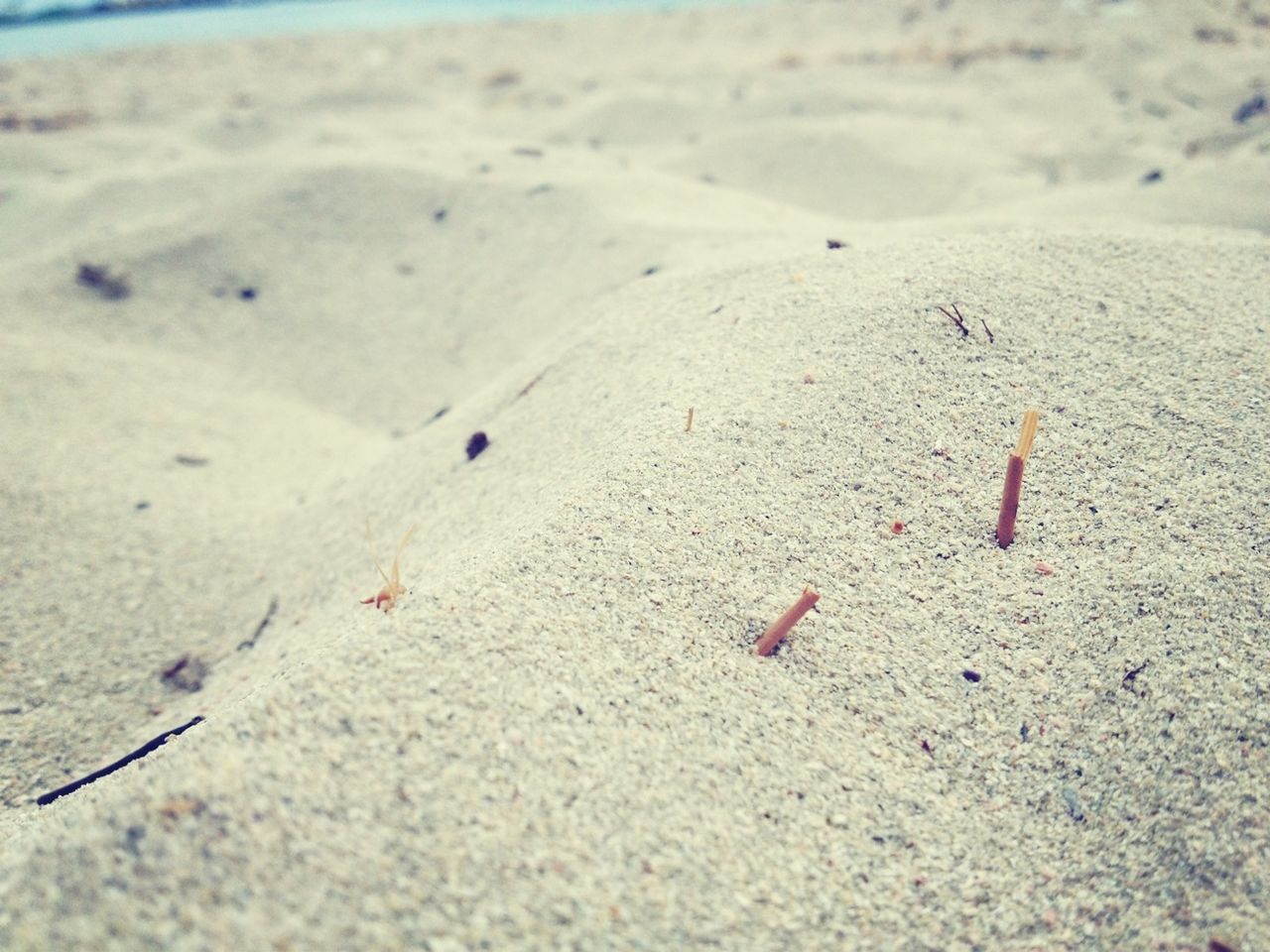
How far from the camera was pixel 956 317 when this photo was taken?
1792mm

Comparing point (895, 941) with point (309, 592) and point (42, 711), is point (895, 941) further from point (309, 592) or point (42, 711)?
point (42, 711)

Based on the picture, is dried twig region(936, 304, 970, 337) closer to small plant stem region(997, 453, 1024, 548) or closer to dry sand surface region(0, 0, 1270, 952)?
dry sand surface region(0, 0, 1270, 952)

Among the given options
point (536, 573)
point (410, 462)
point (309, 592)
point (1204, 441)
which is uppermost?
point (1204, 441)

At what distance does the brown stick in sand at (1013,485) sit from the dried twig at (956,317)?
45 centimetres

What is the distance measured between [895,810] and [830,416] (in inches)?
32.1

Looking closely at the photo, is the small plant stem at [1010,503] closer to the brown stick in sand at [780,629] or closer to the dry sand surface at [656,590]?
the dry sand surface at [656,590]

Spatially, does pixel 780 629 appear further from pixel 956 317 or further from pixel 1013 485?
pixel 956 317

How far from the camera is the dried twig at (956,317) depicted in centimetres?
177

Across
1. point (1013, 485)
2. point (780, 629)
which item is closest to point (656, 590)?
point (780, 629)

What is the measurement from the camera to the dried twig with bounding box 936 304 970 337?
1.77 metres

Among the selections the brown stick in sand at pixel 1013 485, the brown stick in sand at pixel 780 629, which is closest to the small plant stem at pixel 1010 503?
the brown stick in sand at pixel 1013 485

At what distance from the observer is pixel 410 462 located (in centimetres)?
210

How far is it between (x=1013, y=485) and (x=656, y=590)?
0.66 meters

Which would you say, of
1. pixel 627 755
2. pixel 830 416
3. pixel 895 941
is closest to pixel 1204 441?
pixel 830 416
